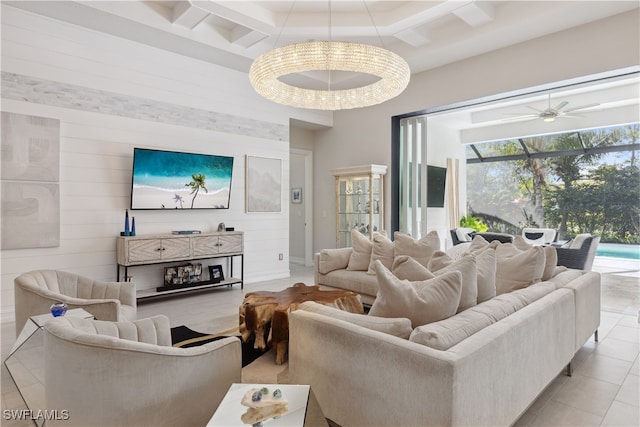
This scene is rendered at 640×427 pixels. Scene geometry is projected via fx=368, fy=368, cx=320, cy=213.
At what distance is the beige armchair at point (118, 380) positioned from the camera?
1.46 m

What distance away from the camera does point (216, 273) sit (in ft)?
17.6

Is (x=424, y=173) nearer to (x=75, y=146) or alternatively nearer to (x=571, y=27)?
(x=571, y=27)

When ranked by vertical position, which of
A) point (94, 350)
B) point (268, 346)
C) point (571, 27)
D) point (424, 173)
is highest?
point (571, 27)

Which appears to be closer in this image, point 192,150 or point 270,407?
point 270,407

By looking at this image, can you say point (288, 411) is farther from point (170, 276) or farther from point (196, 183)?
point (196, 183)

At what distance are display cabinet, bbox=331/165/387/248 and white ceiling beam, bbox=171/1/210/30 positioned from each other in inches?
129

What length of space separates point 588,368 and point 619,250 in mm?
6820

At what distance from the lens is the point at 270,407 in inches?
53.0

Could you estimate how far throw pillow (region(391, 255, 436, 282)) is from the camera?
2322 mm

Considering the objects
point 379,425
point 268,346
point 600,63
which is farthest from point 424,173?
point 379,425

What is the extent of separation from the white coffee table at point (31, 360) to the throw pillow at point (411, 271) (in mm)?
2028

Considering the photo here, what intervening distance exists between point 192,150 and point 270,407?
4.52m

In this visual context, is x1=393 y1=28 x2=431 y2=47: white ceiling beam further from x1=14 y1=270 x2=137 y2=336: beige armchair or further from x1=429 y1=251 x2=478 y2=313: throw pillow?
x1=14 y1=270 x2=137 y2=336: beige armchair

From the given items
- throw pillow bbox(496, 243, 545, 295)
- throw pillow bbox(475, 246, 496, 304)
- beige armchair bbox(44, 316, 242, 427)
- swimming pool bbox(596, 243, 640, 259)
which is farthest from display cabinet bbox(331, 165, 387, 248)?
swimming pool bbox(596, 243, 640, 259)
